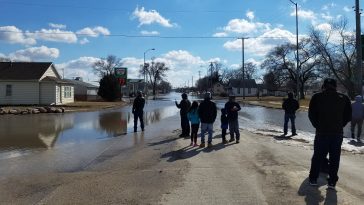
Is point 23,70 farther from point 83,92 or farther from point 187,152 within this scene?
point 187,152

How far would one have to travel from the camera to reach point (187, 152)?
12.6m

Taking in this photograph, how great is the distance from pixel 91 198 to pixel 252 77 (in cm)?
16948

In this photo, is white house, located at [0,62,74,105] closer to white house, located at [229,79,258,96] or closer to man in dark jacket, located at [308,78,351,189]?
man in dark jacket, located at [308,78,351,189]

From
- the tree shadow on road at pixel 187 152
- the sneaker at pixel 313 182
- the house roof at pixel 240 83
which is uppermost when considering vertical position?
the house roof at pixel 240 83

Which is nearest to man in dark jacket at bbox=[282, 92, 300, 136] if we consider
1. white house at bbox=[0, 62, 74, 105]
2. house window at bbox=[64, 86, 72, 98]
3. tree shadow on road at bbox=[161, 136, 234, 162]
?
tree shadow on road at bbox=[161, 136, 234, 162]

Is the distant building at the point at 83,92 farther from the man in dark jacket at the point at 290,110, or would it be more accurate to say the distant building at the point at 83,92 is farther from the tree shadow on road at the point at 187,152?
the tree shadow on road at the point at 187,152

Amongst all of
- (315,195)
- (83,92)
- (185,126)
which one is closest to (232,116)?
(185,126)

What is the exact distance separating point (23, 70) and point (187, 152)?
38.9 metres

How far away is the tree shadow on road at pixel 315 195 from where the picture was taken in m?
7.11

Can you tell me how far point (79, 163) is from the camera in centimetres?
1169

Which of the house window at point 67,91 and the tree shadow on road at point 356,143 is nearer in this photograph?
the tree shadow on road at point 356,143

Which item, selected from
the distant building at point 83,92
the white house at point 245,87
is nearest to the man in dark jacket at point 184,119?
the distant building at point 83,92

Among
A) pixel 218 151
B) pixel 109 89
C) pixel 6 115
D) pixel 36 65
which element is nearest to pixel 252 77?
pixel 109 89

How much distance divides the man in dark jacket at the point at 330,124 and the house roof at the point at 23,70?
136ft
